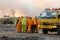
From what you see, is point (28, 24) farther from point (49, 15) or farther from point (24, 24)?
point (49, 15)

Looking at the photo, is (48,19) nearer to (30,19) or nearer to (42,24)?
(42,24)

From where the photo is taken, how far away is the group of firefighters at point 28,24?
2566cm

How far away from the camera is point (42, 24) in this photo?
23219 mm

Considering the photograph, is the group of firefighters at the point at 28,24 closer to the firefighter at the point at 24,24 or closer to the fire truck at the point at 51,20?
the firefighter at the point at 24,24

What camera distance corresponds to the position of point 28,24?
26.1m

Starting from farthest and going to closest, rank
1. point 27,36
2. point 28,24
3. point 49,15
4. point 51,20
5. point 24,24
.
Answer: point 24,24, point 28,24, point 49,15, point 51,20, point 27,36

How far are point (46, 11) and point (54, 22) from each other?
1.65m

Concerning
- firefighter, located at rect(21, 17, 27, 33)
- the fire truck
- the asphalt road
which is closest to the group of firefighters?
firefighter, located at rect(21, 17, 27, 33)

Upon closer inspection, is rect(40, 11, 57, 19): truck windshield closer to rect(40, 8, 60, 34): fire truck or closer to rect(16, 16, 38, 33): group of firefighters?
rect(40, 8, 60, 34): fire truck

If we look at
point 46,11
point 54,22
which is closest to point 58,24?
point 54,22

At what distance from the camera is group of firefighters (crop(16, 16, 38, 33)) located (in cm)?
2566

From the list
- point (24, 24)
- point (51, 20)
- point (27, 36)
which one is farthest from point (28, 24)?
point (27, 36)

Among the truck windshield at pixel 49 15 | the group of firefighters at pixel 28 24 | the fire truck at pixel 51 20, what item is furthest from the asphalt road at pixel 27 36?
the group of firefighters at pixel 28 24

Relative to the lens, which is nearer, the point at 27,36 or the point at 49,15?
the point at 27,36
